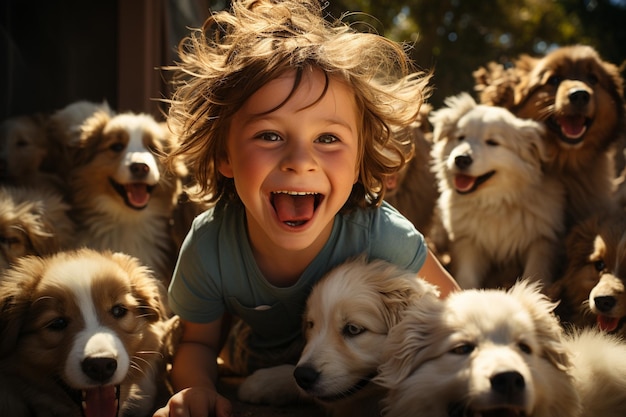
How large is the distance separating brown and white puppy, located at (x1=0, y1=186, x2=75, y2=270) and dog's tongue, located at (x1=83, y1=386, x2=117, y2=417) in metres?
0.92

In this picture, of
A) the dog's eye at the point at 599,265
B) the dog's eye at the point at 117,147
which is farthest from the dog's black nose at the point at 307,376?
the dog's eye at the point at 117,147

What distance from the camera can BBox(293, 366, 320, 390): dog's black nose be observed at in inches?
96.7

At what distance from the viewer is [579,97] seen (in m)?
4.04

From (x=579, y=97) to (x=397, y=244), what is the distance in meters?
1.73

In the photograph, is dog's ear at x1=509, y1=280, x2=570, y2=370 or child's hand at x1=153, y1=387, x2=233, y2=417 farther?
child's hand at x1=153, y1=387, x2=233, y2=417

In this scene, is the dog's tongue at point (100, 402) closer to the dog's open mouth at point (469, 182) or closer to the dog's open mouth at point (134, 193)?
the dog's open mouth at point (134, 193)

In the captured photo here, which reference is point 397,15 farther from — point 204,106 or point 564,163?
point 204,106

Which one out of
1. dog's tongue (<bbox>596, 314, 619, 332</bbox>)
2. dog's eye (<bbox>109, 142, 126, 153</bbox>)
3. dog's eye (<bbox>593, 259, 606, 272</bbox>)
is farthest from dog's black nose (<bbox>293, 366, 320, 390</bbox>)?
dog's eye (<bbox>109, 142, 126, 153</bbox>)

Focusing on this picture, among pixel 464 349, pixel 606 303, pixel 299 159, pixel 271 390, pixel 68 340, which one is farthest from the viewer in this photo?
pixel 606 303

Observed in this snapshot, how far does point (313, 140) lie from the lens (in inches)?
109

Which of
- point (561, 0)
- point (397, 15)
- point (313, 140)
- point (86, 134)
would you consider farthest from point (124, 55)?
point (397, 15)

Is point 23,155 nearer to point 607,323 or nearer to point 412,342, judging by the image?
point 412,342

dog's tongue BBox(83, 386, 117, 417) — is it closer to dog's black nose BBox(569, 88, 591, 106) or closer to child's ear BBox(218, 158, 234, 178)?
child's ear BBox(218, 158, 234, 178)

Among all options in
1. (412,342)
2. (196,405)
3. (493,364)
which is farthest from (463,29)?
(493,364)
